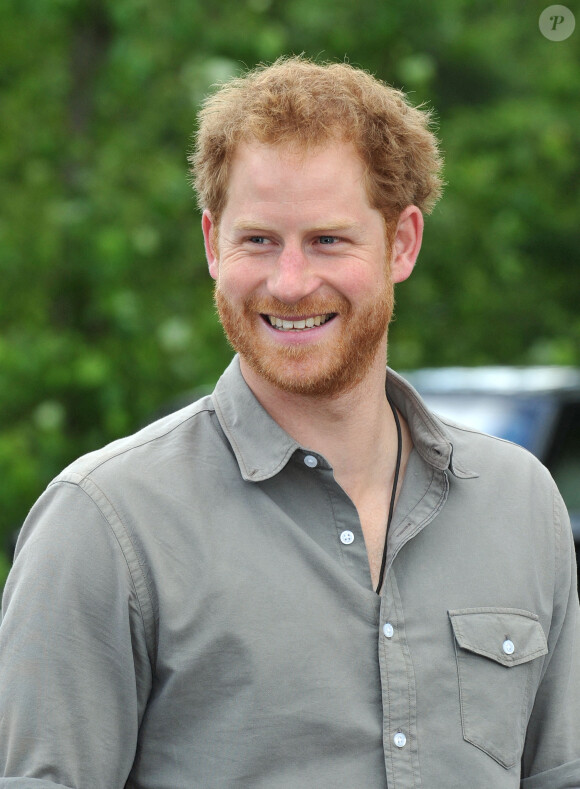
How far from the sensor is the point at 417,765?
2.14 meters

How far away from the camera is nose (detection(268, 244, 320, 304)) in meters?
2.26

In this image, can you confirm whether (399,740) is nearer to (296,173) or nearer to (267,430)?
(267,430)

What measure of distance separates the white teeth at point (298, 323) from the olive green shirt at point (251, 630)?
0.49 ft

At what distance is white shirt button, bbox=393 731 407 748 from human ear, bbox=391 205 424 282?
33.9 inches

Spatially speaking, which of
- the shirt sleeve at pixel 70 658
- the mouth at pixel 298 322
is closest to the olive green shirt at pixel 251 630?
the shirt sleeve at pixel 70 658

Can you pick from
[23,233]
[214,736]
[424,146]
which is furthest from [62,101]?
[214,736]

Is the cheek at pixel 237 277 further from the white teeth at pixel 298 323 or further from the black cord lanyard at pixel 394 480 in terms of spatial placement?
the black cord lanyard at pixel 394 480

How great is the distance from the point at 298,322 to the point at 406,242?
1.18 feet

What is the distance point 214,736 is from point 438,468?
2.26 ft

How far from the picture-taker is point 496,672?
228 centimetres

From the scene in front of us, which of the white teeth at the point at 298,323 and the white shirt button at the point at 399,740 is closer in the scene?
the white shirt button at the point at 399,740

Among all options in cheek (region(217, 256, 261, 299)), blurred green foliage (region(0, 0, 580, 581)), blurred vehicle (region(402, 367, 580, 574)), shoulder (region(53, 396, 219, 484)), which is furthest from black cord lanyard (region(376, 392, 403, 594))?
blurred green foliage (region(0, 0, 580, 581))

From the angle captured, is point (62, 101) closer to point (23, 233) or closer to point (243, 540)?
point (23, 233)

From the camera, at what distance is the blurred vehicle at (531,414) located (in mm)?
5477
